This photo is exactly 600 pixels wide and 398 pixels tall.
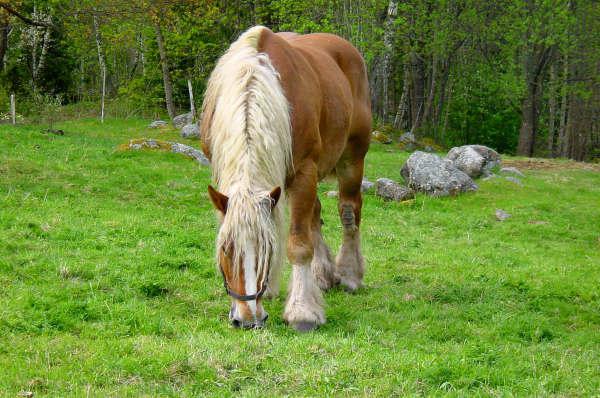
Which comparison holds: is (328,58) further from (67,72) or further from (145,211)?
(67,72)

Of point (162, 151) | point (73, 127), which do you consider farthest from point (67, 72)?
point (162, 151)

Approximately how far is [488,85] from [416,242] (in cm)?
2149

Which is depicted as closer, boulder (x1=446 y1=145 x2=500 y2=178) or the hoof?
the hoof

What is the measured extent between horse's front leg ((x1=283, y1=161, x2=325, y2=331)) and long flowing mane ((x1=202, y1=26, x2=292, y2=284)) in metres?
0.24

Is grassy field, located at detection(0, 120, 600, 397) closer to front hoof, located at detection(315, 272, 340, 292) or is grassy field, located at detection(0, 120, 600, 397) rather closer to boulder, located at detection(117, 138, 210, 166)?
front hoof, located at detection(315, 272, 340, 292)

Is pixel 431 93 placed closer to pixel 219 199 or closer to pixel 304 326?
pixel 304 326

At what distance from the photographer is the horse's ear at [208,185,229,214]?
4730mm

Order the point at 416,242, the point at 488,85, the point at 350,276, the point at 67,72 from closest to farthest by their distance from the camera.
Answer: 1. the point at 350,276
2. the point at 416,242
3. the point at 488,85
4. the point at 67,72

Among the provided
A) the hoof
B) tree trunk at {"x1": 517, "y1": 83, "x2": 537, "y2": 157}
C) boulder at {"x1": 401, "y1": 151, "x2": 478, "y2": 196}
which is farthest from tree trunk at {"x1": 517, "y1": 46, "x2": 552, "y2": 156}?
the hoof

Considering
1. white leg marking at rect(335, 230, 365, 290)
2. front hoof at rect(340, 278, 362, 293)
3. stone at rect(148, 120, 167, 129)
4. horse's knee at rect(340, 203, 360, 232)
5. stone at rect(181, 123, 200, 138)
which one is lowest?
stone at rect(148, 120, 167, 129)

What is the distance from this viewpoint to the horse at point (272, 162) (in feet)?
15.8

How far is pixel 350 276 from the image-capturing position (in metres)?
7.20

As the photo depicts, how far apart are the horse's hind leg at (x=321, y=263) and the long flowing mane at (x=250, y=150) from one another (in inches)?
69.2

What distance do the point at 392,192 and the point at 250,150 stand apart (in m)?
9.28
